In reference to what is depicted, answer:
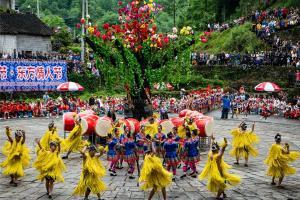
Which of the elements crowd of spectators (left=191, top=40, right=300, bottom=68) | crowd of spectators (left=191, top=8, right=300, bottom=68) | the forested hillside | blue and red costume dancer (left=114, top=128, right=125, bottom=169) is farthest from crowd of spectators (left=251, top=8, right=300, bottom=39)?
blue and red costume dancer (left=114, top=128, right=125, bottom=169)

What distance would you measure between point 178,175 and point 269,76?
2375cm

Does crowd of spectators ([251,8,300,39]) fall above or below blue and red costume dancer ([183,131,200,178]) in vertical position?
above

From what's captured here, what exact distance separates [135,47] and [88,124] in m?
3.43

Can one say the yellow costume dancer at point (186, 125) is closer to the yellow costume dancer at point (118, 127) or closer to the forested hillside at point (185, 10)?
the yellow costume dancer at point (118, 127)

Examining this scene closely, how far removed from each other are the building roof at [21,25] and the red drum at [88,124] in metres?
26.0

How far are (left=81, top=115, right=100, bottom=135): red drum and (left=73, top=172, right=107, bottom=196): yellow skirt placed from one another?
222 inches

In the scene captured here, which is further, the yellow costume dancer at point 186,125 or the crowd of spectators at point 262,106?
the crowd of spectators at point 262,106

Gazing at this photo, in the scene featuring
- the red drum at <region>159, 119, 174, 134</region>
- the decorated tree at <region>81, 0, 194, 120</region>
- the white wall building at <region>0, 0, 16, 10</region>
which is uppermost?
the white wall building at <region>0, 0, 16, 10</region>

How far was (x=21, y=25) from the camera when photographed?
4081 cm

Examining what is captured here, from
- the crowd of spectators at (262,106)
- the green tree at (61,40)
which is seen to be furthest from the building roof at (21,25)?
the crowd of spectators at (262,106)

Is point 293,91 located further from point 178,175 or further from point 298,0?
point 178,175

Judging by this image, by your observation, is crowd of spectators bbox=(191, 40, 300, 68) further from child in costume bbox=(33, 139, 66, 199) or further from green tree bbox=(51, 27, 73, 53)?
child in costume bbox=(33, 139, 66, 199)

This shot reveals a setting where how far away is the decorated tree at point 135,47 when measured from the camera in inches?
627

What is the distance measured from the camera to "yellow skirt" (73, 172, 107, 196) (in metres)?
9.99
